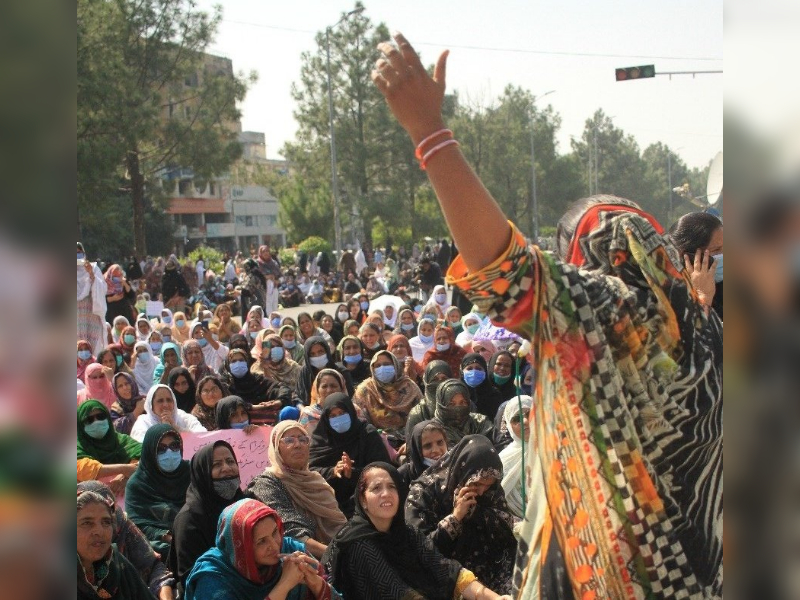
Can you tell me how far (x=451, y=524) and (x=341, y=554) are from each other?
547mm

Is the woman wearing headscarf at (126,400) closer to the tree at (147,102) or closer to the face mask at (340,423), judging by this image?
the face mask at (340,423)

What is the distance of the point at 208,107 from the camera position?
2619 cm

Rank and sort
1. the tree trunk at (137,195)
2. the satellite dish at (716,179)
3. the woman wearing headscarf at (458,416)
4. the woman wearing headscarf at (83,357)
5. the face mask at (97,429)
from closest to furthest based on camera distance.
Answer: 1. the satellite dish at (716,179)
2. the face mask at (97,429)
3. the woman wearing headscarf at (458,416)
4. the woman wearing headscarf at (83,357)
5. the tree trunk at (137,195)

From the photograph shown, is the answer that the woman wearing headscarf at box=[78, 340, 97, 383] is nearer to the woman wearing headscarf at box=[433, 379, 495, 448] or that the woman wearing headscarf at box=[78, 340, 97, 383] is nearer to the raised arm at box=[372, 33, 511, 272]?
the woman wearing headscarf at box=[433, 379, 495, 448]

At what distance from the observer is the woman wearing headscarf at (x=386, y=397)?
7.06 m

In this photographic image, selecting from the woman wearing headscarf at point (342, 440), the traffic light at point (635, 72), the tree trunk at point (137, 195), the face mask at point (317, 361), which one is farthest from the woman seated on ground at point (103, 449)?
the tree trunk at point (137, 195)

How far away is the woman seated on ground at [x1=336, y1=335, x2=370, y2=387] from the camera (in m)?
8.52

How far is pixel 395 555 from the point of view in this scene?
4.08 metres

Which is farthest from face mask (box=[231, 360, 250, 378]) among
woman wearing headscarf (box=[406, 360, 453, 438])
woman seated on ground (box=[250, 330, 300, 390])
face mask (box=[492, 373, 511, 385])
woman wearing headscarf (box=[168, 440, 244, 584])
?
woman wearing headscarf (box=[168, 440, 244, 584])

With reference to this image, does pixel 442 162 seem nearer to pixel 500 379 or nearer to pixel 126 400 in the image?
pixel 500 379

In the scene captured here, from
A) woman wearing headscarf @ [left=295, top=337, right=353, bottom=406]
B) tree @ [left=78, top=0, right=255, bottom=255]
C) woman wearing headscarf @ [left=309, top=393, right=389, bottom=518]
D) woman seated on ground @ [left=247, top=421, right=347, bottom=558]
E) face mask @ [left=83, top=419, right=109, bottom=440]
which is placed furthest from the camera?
tree @ [left=78, top=0, right=255, bottom=255]

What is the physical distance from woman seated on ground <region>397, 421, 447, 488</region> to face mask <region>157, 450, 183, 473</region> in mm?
1166

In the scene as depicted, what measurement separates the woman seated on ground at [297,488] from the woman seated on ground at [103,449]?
0.85m
